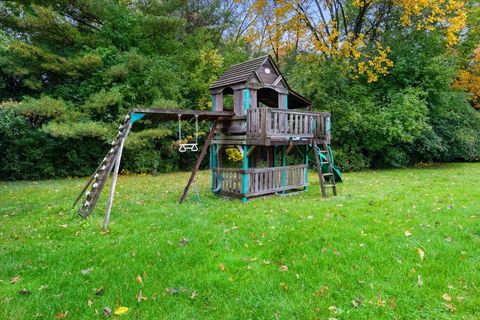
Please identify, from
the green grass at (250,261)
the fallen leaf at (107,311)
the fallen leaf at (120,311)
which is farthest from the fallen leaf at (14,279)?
the fallen leaf at (120,311)

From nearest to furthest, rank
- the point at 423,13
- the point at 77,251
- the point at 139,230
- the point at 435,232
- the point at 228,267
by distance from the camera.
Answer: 1. the point at 228,267
2. the point at 77,251
3. the point at 435,232
4. the point at 139,230
5. the point at 423,13

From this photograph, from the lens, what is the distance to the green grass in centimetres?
328

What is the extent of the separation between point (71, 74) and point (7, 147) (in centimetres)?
387

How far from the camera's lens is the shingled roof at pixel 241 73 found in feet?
28.6

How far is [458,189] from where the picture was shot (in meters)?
9.12

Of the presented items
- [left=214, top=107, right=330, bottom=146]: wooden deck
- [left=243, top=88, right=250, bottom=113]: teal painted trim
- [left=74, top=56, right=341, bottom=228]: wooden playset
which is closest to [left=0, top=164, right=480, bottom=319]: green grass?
[left=74, top=56, right=341, bottom=228]: wooden playset

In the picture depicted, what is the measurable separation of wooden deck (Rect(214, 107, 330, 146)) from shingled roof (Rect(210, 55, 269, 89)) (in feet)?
3.37

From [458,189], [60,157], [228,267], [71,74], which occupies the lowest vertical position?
[228,267]

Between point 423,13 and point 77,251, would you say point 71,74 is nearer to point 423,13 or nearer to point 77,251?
point 77,251

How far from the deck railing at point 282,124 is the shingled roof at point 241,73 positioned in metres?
1.06

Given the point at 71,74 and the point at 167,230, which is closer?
the point at 167,230

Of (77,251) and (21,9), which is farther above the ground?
(21,9)

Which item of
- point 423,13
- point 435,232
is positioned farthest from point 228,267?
point 423,13

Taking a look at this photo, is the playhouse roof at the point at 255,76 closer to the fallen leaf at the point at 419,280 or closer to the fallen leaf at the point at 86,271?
the fallen leaf at the point at 86,271
